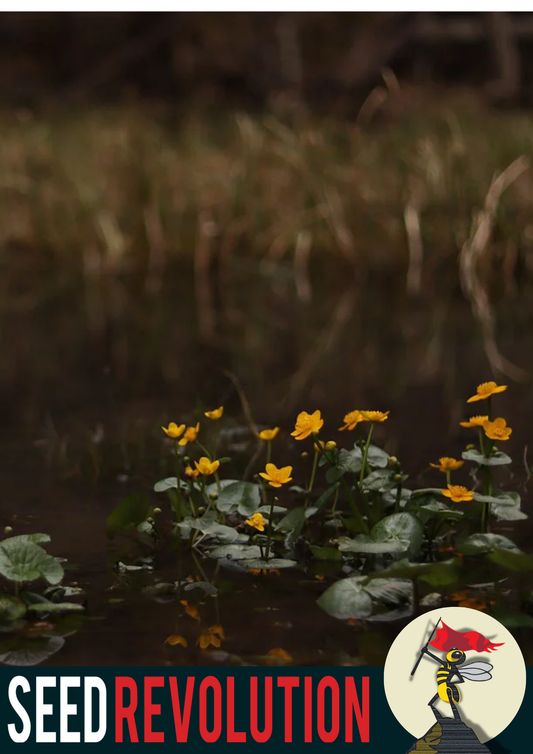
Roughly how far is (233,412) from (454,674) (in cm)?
134

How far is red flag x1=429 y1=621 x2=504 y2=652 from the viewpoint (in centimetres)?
125

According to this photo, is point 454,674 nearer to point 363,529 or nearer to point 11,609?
point 363,529

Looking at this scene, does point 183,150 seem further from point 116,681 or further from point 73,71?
point 73,71

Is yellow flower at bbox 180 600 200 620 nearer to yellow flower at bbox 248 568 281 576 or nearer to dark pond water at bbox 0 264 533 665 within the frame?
dark pond water at bbox 0 264 533 665

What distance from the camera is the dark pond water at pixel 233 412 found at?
1.36 m

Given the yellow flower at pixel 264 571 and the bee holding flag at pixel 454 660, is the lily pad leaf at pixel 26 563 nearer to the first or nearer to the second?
the yellow flower at pixel 264 571

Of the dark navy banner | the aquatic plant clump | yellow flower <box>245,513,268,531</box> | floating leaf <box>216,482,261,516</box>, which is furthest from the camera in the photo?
floating leaf <box>216,482,261,516</box>

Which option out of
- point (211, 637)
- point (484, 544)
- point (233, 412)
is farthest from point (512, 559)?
point (233, 412)

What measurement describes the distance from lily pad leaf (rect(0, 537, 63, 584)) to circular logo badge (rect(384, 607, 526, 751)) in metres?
0.46

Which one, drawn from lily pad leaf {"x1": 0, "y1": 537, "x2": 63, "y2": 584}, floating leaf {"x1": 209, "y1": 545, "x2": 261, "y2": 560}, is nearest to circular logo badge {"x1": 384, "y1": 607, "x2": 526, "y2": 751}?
floating leaf {"x1": 209, "y1": 545, "x2": 261, "y2": 560}

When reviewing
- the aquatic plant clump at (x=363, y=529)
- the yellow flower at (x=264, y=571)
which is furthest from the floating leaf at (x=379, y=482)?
the yellow flower at (x=264, y=571)

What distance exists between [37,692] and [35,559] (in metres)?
0.27

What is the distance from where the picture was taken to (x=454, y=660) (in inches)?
48.3

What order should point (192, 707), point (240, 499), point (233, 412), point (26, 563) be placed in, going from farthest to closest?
point (233, 412) < point (240, 499) < point (26, 563) < point (192, 707)
